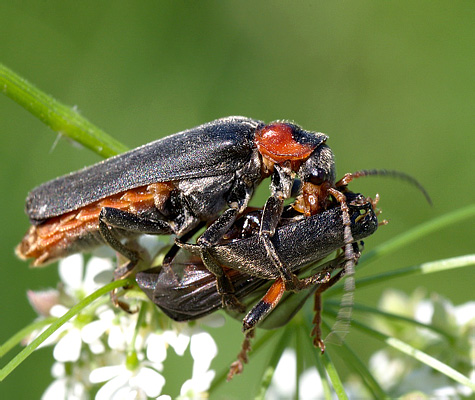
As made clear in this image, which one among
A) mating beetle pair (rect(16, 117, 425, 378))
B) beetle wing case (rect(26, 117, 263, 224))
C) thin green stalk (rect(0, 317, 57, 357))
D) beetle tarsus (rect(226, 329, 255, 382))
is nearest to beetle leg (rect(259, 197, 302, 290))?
mating beetle pair (rect(16, 117, 425, 378))

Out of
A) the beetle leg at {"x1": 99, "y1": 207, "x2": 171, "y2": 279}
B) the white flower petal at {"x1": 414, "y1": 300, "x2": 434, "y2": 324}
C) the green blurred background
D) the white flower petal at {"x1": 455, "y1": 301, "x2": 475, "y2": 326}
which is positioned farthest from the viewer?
the green blurred background

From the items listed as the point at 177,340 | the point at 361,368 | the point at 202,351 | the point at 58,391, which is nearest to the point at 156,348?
the point at 177,340

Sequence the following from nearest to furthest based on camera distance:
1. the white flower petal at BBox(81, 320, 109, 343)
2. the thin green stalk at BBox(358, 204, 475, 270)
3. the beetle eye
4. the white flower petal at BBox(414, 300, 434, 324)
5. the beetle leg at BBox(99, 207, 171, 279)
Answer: the beetle eye
the beetle leg at BBox(99, 207, 171, 279)
the white flower petal at BBox(81, 320, 109, 343)
the thin green stalk at BBox(358, 204, 475, 270)
the white flower petal at BBox(414, 300, 434, 324)

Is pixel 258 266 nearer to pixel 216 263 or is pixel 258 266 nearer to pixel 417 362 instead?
pixel 216 263

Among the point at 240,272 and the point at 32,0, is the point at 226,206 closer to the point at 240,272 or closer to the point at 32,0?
the point at 240,272

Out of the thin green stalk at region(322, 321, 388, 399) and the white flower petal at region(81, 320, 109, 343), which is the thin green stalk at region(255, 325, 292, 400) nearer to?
the thin green stalk at region(322, 321, 388, 399)

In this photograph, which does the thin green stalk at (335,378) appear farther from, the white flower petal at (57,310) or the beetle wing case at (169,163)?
the white flower petal at (57,310)

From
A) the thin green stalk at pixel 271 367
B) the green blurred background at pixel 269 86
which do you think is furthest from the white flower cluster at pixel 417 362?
the green blurred background at pixel 269 86
